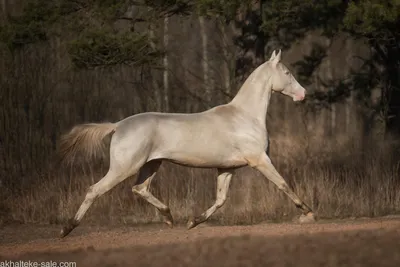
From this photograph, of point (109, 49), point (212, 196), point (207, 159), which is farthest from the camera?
point (212, 196)

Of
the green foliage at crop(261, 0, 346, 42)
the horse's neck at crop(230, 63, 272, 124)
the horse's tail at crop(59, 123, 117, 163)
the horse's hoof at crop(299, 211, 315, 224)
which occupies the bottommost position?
the horse's hoof at crop(299, 211, 315, 224)

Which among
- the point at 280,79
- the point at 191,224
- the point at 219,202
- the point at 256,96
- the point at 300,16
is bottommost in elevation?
the point at 191,224

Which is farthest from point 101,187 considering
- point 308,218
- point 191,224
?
point 308,218

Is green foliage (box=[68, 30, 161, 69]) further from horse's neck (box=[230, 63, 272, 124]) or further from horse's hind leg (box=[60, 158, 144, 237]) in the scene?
horse's hind leg (box=[60, 158, 144, 237])

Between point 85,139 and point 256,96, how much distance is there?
2.37m

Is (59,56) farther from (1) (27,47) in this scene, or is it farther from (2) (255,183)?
(2) (255,183)

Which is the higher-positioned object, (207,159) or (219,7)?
(219,7)

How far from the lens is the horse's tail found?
9711 millimetres

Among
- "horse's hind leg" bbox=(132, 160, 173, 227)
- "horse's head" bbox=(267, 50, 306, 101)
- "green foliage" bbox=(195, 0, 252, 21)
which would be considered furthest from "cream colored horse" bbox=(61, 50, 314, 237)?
"green foliage" bbox=(195, 0, 252, 21)

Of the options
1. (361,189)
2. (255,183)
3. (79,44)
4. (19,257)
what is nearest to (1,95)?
(79,44)

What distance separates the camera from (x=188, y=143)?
9.80 meters

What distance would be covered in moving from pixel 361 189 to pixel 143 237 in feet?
15.9

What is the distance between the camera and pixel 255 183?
13031 millimetres

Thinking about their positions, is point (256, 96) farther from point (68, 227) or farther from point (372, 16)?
point (68, 227)
